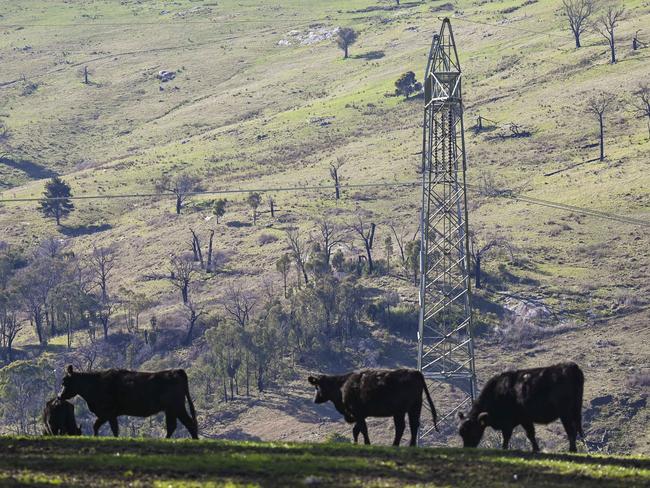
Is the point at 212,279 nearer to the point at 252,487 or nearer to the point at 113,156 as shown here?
the point at 113,156

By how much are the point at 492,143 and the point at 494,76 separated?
34.8 m

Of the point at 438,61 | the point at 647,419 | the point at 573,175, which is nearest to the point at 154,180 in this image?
the point at 573,175

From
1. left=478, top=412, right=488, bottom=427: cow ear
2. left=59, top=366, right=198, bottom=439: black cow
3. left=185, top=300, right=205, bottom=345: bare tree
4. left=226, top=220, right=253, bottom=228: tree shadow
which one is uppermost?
left=59, top=366, right=198, bottom=439: black cow

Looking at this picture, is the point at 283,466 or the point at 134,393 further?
the point at 134,393

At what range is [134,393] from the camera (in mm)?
32312

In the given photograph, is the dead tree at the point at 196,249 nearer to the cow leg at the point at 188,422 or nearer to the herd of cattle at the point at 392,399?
the herd of cattle at the point at 392,399

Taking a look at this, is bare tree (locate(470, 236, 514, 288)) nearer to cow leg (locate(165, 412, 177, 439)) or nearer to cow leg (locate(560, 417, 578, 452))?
cow leg (locate(560, 417, 578, 452))

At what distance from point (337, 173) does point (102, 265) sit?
133 feet

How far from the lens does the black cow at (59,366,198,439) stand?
32094mm

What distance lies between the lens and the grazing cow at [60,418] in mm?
33312

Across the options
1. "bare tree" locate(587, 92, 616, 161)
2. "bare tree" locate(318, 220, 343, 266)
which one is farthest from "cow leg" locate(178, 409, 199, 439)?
"bare tree" locate(587, 92, 616, 161)

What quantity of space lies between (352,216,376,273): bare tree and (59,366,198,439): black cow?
85.2 meters

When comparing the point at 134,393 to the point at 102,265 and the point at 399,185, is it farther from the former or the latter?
the point at 399,185

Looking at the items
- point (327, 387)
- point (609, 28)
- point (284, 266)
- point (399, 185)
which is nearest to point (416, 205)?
point (399, 185)
